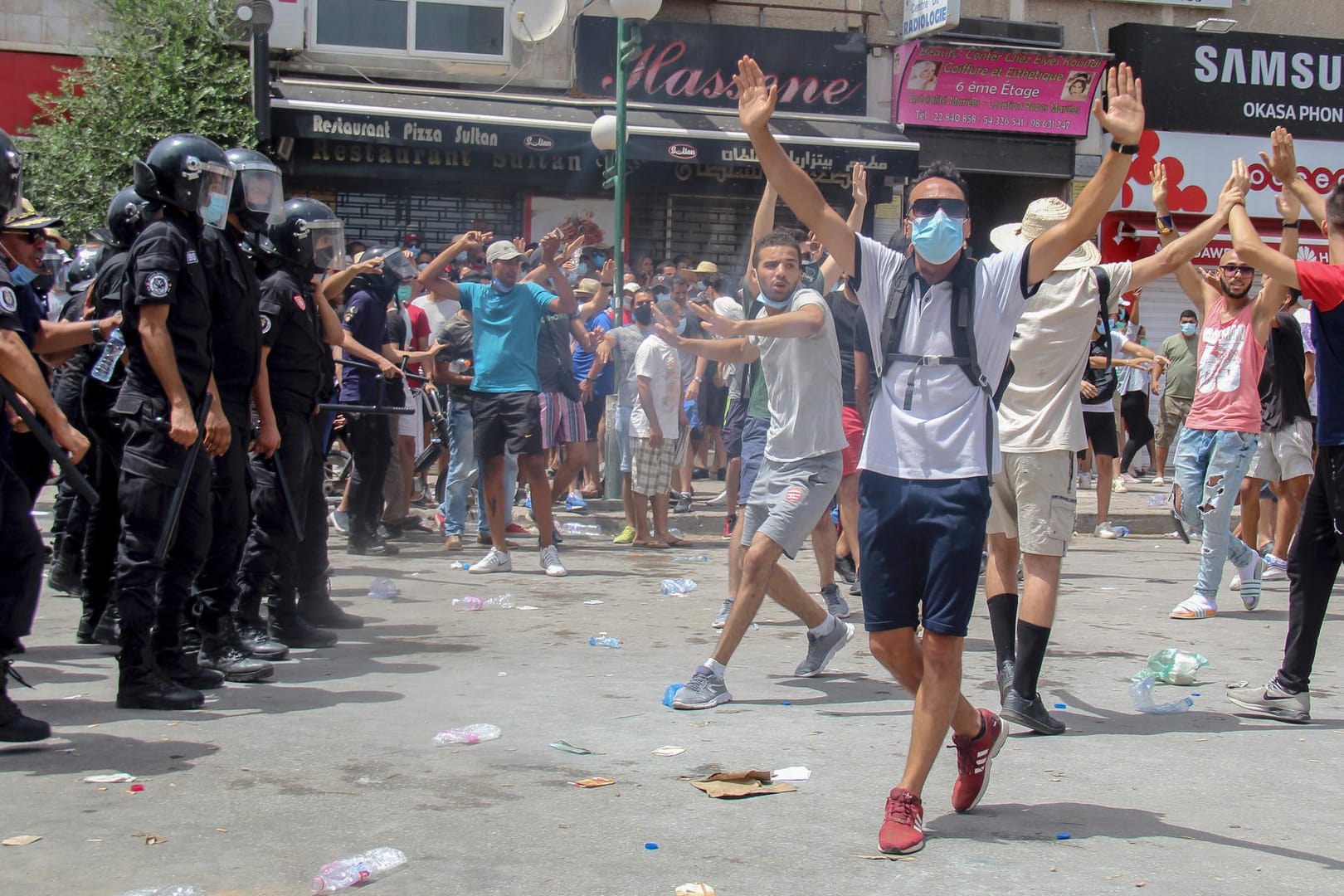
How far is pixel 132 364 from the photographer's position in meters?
5.37

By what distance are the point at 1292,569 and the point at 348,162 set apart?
1452 cm

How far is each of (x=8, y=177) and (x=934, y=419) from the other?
3260 millimetres

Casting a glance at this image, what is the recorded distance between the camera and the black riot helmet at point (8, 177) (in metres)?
4.86

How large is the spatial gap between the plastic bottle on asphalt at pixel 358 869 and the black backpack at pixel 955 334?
1.96m

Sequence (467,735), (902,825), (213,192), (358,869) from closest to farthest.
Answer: (358,869) < (902,825) < (467,735) < (213,192)

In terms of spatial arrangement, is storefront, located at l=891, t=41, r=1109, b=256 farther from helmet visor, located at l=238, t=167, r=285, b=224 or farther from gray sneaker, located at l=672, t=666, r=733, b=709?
gray sneaker, located at l=672, t=666, r=733, b=709

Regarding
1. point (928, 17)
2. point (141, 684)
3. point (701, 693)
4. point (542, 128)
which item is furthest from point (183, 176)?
point (928, 17)

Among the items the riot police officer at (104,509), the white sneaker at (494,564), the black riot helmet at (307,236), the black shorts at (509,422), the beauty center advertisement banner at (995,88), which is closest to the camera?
the riot police officer at (104,509)

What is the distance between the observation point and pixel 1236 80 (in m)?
21.8

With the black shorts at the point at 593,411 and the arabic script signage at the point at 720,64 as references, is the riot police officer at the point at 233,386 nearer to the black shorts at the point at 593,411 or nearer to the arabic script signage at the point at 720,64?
the black shorts at the point at 593,411

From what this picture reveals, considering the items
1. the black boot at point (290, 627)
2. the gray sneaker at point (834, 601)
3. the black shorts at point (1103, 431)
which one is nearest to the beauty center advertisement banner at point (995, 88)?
the black shorts at point (1103, 431)

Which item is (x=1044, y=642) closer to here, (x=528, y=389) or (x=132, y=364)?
(x=132, y=364)

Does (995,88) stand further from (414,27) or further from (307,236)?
(307,236)

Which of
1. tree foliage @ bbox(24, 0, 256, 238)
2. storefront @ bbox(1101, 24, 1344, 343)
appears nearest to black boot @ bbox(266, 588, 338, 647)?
tree foliage @ bbox(24, 0, 256, 238)
